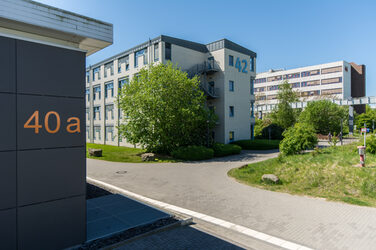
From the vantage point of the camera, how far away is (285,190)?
10875mm

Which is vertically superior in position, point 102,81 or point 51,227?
point 102,81

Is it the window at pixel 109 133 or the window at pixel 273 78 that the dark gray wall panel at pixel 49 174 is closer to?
the window at pixel 109 133

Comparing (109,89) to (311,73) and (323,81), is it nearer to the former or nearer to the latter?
(323,81)

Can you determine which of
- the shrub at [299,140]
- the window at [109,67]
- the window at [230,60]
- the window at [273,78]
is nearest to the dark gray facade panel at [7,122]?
the shrub at [299,140]

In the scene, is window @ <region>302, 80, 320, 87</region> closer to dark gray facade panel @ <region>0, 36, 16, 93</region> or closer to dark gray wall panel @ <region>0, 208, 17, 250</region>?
dark gray facade panel @ <region>0, 36, 16, 93</region>

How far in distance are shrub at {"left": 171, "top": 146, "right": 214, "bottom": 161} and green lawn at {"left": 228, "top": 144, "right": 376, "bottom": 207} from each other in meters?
5.77

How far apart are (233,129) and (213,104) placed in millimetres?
3659

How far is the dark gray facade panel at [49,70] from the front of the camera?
16.5 feet

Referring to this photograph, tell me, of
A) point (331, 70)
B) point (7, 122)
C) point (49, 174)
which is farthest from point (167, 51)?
point (331, 70)

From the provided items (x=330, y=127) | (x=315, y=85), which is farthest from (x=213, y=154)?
(x=315, y=85)

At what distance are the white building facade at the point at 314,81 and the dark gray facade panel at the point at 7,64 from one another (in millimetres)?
61096

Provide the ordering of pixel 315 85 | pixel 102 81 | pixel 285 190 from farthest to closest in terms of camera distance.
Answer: pixel 315 85 < pixel 102 81 < pixel 285 190

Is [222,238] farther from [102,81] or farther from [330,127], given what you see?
[330,127]

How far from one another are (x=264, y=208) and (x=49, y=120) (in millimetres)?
7080
